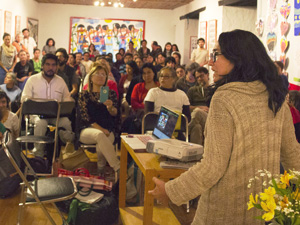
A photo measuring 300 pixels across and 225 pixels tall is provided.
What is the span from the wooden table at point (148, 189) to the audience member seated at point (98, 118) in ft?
3.71

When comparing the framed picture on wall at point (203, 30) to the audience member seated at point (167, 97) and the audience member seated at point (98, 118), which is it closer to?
the audience member seated at point (167, 97)

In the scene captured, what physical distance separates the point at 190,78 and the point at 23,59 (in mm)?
3601

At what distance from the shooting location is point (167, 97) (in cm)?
493

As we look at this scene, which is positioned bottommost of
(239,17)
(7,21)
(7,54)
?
(7,54)

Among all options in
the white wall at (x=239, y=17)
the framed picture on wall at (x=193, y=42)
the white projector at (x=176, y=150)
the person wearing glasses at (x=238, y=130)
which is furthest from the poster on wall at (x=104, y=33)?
the person wearing glasses at (x=238, y=130)

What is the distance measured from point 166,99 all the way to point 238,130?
3.31 meters

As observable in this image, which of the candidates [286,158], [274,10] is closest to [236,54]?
[286,158]

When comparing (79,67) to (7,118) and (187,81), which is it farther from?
(7,118)

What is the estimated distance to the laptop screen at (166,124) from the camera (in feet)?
9.94

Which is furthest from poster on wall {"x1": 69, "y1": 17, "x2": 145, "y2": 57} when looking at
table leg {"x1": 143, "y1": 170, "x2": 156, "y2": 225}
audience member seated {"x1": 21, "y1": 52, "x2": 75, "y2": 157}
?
table leg {"x1": 143, "y1": 170, "x2": 156, "y2": 225}

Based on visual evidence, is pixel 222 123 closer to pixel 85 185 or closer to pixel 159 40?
pixel 85 185

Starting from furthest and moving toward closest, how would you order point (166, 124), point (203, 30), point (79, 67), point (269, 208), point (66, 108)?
point (203, 30) → point (79, 67) → point (66, 108) → point (166, 124) → point (269, 208)

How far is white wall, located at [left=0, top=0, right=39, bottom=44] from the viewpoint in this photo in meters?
10.7

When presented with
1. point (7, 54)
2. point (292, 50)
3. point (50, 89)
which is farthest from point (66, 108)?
point (7, 54)
